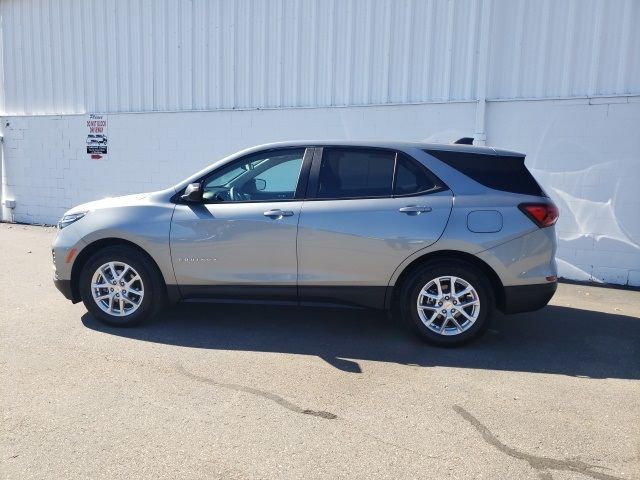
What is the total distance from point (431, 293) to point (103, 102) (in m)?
9.29

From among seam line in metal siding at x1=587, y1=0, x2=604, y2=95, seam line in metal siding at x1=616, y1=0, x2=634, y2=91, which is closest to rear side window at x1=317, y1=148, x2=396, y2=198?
seam line in metal siding at x1=587, y1=0, x2=604, y2=95

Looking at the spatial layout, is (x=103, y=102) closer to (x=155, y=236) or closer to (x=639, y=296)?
(x=155, y=236)

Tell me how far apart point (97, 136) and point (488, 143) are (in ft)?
25.8

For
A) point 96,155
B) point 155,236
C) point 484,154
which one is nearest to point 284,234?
point 155,236

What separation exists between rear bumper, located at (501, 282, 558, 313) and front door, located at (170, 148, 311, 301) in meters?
1.85

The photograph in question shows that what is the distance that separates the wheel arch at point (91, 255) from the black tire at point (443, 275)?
2198mm

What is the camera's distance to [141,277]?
17.1 feet

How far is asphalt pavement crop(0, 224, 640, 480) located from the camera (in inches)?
120

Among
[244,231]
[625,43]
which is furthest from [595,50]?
[244,231]

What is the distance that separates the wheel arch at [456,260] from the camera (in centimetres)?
483

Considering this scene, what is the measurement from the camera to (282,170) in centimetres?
520

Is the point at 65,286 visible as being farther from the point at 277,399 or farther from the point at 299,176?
the point at 277,399

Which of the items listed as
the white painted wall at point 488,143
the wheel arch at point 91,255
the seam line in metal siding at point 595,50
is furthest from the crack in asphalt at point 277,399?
the seam line in metal siding at point 595,50

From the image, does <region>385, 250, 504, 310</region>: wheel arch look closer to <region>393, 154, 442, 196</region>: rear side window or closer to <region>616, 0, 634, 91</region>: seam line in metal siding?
<region>393, 154, 442, 196</region>: rear side window
